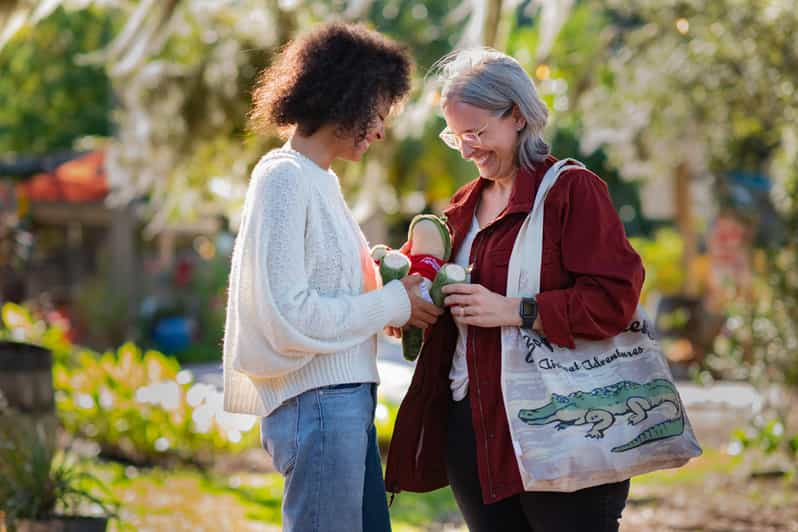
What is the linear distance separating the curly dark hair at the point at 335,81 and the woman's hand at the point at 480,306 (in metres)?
0.43

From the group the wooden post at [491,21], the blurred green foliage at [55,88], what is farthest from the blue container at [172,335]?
the wooden post at [491,21]

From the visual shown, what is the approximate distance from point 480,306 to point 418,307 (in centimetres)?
17

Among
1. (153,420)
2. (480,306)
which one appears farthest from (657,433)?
(153,420)

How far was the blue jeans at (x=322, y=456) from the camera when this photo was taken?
8.61 ft

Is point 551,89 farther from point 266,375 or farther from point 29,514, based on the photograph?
point 266,375

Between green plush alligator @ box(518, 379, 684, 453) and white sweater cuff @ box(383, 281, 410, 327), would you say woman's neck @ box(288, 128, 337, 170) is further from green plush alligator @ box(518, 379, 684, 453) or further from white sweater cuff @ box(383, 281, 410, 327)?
green plush alligator @ box(518, 379, 684, 453)

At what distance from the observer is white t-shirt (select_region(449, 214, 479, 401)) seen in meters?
2.87

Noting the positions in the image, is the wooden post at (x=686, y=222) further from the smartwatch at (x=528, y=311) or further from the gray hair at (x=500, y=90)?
the smartwatch at (x=528, y=311)

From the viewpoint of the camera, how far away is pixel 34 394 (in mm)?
5035

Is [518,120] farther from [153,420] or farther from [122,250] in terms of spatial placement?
[122,250]

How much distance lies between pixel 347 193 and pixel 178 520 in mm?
3555

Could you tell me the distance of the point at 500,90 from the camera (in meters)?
2.77

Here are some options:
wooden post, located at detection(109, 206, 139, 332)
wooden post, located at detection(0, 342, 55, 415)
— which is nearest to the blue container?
wooden post, located at detection(109, 206, 139, 332)

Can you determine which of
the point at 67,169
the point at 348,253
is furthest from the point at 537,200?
the point at 67,169
